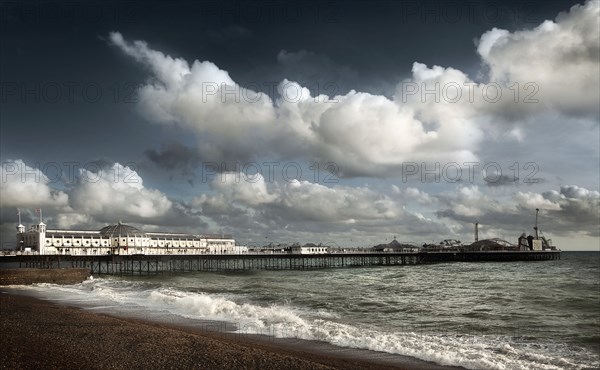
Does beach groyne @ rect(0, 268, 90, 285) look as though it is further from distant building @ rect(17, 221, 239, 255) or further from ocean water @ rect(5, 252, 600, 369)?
distant building @ rect(17, 221, 239, 255)

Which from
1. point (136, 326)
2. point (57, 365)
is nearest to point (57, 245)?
point (136, 326)

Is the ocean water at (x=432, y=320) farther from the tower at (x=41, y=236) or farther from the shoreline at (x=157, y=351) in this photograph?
the tower at (x=41, y=236)

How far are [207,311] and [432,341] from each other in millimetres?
11588

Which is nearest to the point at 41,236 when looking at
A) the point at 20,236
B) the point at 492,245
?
the point at 20,236

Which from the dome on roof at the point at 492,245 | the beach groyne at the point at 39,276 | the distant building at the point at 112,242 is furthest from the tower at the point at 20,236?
the dome on roof at the point at 492,245

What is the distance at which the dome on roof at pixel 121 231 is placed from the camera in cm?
10185

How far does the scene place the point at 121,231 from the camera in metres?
103

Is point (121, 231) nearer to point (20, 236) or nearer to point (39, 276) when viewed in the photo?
point (20, 236)

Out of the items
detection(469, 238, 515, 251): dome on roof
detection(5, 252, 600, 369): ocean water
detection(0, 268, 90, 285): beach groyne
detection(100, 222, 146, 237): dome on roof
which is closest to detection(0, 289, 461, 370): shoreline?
detection(5, 252, 600, 369): ocean water

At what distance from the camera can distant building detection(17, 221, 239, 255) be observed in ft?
294

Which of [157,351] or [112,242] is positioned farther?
[112,242]

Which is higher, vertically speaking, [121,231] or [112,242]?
[121,231]

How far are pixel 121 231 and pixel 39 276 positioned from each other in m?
53.3

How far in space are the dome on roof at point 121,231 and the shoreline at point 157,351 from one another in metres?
88.7
